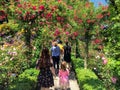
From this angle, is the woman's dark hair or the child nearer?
the woman's dark hair

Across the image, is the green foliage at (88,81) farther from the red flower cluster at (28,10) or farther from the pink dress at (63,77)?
the red flower cluster at (28,10)

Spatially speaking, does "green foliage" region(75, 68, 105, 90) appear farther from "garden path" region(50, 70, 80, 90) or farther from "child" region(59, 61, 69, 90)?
"child" region(59, 61, 69, 90)

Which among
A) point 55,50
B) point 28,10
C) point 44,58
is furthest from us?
point 55,50

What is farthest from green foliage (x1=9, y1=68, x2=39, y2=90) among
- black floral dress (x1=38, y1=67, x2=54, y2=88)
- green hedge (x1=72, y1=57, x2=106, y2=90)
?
green hedge (x1=72, y1=57, x2=106, y2=90)

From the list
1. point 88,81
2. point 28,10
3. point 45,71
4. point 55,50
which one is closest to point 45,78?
point 45,71

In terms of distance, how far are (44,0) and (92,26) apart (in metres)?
5.04

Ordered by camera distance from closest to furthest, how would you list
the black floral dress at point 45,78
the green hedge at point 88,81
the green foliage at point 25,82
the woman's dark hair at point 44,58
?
the green foliage at point 25,82 → the green hedge at point 88,81 → the woman's dark hair at point 44,58 → the black floral dress at point 45,78

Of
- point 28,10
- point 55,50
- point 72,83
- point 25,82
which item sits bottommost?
point 72,83

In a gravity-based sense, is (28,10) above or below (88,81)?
above

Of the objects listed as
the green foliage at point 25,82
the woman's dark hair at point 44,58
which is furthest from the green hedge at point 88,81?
the green foliage at point 25,82

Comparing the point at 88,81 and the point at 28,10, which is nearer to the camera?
the point at 28,10

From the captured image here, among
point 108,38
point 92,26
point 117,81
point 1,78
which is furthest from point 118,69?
point 92,26

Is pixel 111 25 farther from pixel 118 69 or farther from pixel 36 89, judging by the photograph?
pixel 36 89

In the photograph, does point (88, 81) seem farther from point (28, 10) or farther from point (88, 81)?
point (28, 10)
